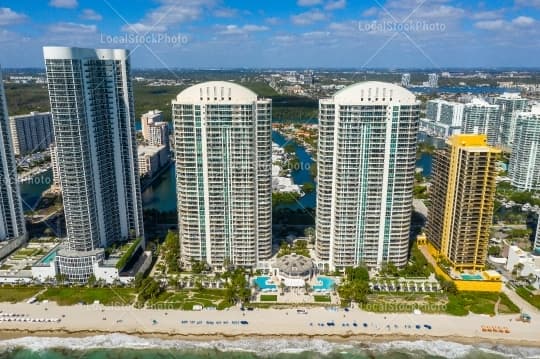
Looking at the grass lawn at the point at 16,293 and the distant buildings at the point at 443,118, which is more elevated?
the distant buildings at the point at 443,118

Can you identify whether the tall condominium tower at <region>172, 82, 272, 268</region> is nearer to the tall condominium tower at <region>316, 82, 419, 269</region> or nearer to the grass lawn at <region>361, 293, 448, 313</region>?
the tall condominium tower at <region>316, 82, 419, 269</region>

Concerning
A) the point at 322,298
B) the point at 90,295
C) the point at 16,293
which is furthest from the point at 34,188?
the point at 322,298

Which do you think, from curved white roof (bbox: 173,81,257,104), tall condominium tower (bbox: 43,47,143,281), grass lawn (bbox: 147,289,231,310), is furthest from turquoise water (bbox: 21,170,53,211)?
curved white roof (bbox: 173,81,257,104)

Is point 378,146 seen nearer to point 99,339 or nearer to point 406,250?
point 406,250

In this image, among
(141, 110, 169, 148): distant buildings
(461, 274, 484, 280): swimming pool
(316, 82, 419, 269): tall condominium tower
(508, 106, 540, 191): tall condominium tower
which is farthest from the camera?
(141, 110, 169, 148): distant buildings

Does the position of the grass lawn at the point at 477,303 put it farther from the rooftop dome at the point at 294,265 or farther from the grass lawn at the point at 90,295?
the grass lawn at the point at 90,295

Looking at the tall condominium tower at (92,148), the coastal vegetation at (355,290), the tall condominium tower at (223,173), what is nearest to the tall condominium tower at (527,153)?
the coastal vegetation at (355,290)
